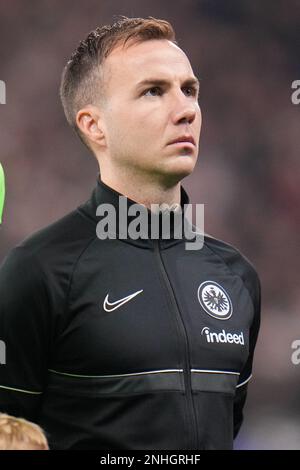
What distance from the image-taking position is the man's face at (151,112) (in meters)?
2.63

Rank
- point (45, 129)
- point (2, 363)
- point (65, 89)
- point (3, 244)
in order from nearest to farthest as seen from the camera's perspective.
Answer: point (2, 363) < point (65, 89) < point (3, 244) < point (45, 129)

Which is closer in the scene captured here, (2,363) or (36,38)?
(2,363)

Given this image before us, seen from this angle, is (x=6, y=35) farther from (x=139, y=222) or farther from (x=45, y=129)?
(x=139, y=222)

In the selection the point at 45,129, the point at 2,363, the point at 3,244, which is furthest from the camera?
the point at 45,129

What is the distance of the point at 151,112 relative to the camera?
2.63m

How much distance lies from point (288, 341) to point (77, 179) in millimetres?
1794

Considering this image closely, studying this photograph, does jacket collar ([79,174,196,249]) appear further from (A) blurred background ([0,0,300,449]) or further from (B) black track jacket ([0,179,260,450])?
(A) blurred background ([0,0,300,449])

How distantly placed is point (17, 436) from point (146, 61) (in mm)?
1188

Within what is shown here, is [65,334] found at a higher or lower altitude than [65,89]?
lower

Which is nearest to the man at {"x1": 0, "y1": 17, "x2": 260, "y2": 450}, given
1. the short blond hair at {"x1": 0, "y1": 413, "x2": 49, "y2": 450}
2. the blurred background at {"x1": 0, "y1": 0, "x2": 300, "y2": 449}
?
the short blond hair at {"x1": 0, "y1": 413, "x2": 49, "y2": 450}

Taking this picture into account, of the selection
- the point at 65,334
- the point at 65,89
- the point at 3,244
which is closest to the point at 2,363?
the point at 65,334

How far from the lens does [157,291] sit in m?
2.60
